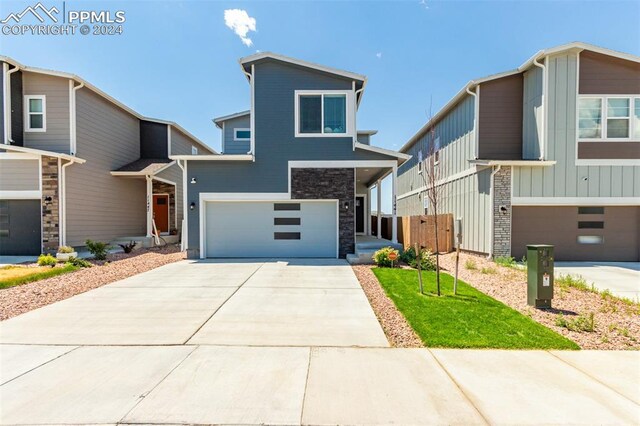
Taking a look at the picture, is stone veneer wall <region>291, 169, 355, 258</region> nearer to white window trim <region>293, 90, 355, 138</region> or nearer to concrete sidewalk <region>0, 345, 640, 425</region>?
white window trim <region>293, 90, 355, 138</region>

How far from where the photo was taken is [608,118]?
34.4 ft

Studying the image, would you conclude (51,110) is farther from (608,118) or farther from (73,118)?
(608,118)

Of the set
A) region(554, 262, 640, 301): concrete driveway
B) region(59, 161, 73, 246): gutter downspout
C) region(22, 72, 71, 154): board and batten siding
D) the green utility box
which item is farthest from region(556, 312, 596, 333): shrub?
region(22, 72, 71, 154): board and batten siding

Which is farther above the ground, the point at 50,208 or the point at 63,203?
the point at 63,203

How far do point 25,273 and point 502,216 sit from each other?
14147 mm

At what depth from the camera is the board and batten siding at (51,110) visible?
460 inches

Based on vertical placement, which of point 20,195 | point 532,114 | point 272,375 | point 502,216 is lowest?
point 272,375

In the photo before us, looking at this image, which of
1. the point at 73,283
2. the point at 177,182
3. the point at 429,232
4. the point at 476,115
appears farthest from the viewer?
the point at 177,182

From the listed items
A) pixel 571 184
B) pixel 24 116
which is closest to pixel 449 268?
pixel 571 184

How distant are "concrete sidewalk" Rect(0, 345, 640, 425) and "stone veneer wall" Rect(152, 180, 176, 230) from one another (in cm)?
1358

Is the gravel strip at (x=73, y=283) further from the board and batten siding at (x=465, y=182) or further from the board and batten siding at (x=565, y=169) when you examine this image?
the board and batten siding at (x=565, y=169)

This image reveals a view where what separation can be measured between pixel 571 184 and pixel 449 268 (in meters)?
5.36

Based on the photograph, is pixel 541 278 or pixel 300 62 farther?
pixel 300 62

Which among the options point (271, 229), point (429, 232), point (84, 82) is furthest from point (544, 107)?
point (84, 82)
